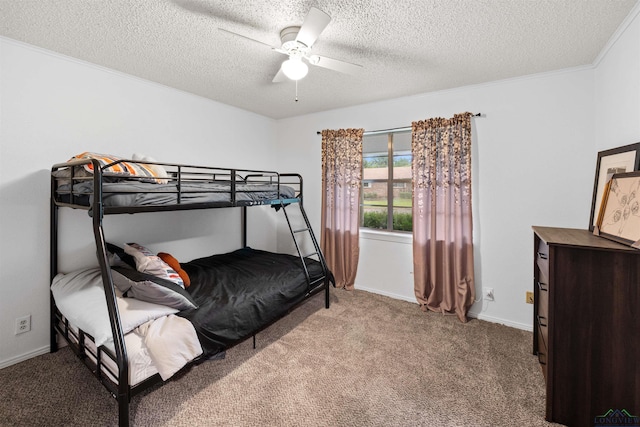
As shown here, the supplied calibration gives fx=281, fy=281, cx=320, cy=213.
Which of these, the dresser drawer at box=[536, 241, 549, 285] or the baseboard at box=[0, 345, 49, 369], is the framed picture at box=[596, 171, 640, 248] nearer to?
the dresser drawer at box=[536, 241, 549, 285]

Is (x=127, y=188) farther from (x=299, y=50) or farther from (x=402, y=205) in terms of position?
(x=402, y=205)

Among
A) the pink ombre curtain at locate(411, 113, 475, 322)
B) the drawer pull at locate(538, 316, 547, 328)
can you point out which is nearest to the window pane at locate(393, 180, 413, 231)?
the pink ombre curtain at locate(411, 113, 475, 322)

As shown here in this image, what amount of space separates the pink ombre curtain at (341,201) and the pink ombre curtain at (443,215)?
0.74 metres

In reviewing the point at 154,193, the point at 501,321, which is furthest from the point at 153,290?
the point at 501,321

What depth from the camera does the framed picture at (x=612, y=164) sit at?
5.59 feet

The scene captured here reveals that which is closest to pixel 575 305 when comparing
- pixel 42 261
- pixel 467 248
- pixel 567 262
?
pixel 567 262

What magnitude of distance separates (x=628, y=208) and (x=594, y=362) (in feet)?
2.84

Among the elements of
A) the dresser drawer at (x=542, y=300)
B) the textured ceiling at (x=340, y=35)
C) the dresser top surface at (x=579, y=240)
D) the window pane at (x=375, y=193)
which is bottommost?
the dresser drawer at (x=542, y=300)

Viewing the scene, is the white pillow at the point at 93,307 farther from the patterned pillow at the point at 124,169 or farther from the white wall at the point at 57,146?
the patterned pillow at the point at 124,169

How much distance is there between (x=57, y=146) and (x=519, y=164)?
409cm

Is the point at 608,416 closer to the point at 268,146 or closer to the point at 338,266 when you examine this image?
the point at 338,266

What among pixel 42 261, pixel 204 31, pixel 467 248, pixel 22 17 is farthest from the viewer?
pixel 467 248

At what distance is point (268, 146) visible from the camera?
Result: 4.32 m

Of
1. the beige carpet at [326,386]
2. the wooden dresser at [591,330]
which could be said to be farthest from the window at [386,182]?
the wooden dresser at [591,330]
